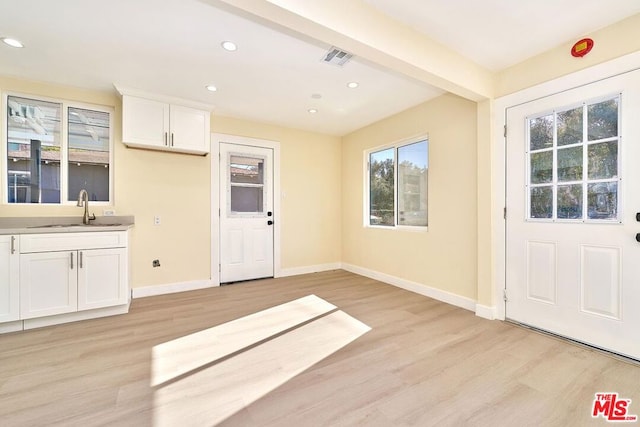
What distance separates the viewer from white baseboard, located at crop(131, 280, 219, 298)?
143 inches

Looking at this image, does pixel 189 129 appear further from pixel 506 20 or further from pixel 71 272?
pixel 506 20

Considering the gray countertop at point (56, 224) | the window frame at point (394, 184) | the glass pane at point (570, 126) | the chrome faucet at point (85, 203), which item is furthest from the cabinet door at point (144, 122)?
the glass pane at point (570, 126)

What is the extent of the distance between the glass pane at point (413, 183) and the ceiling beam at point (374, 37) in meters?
1.13

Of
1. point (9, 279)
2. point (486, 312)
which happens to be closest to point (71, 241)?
point (9, 279)

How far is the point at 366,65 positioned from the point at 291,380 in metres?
2.83

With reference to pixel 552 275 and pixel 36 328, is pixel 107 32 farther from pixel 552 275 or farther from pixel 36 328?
pixel 552 275

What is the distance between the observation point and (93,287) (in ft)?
9.45

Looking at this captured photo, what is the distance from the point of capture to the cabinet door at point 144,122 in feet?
10.9

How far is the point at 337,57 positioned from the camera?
2.59 meters

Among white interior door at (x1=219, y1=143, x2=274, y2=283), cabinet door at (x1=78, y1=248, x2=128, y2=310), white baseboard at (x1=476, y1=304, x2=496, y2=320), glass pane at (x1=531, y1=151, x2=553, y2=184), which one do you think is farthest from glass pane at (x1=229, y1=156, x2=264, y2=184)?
glass pane at (x1=531, y1=151, x2=553, y2=184)

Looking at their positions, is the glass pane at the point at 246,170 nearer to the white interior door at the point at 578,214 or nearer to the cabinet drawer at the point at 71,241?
the cabinet drawer at the point at 71,241

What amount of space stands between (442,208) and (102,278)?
398cm
